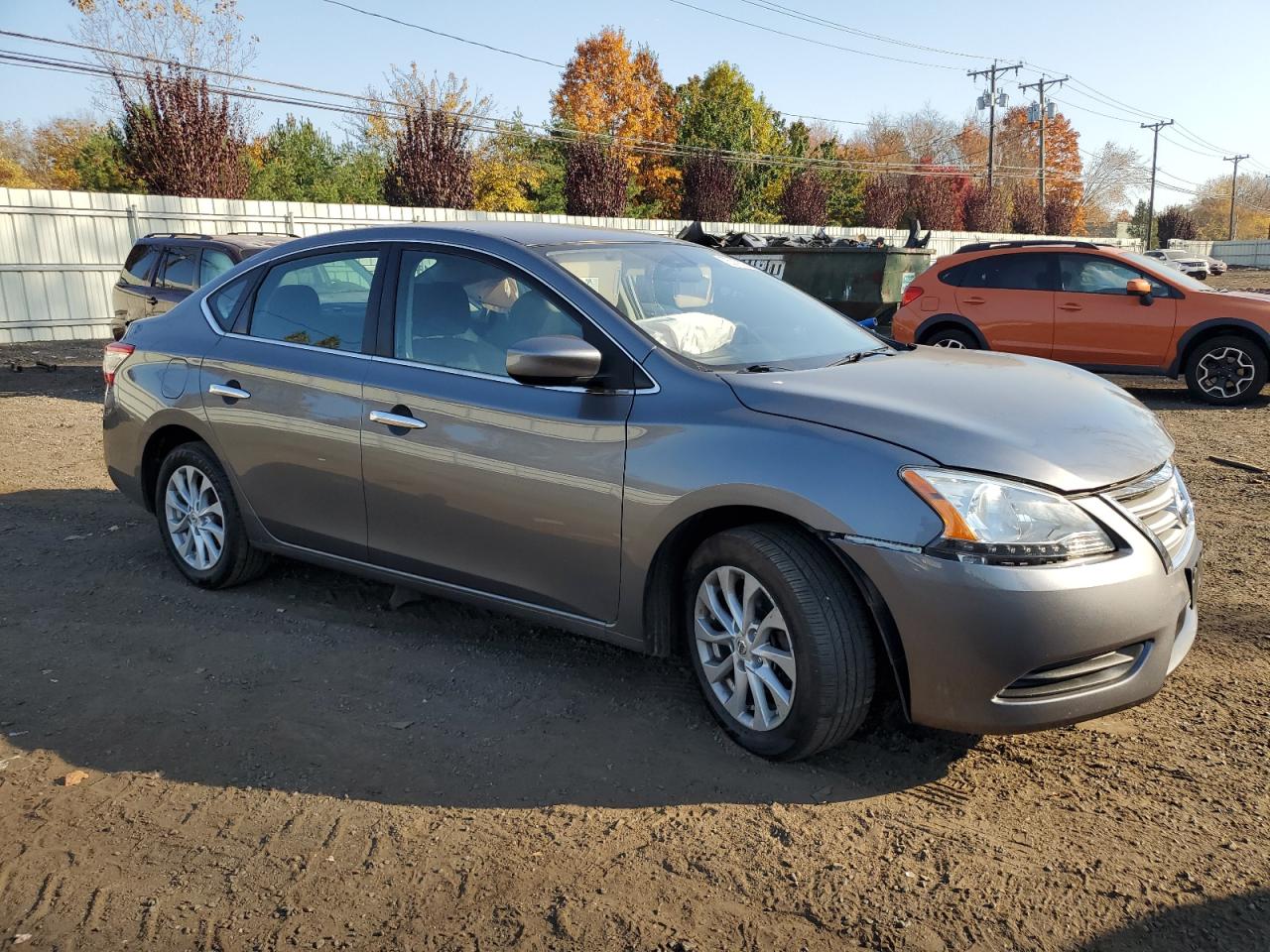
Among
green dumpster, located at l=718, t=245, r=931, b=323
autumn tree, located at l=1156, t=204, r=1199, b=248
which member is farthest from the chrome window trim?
autumn tree, located at l=1156, t=204, r=1199, b=248

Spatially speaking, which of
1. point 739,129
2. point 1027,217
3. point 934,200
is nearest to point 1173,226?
point 1027,217

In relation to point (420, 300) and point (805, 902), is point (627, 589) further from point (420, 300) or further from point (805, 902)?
point (420, 300)

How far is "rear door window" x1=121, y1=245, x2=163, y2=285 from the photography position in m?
12.0

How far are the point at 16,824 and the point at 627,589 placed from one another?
78.2 inches

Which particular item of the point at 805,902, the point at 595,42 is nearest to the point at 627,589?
the point at 805,902

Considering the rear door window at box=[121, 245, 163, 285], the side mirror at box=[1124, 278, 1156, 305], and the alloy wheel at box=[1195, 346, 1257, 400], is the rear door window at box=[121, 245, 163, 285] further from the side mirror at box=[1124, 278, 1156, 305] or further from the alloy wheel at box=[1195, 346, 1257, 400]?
the alloy wheel at box=[1195, 346, 1257, 400]

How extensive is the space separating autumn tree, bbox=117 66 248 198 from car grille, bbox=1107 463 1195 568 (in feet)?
79.3

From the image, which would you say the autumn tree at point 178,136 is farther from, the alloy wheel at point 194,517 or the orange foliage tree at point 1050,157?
the orange foliage tree at point 1050,157

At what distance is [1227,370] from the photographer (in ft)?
35.1

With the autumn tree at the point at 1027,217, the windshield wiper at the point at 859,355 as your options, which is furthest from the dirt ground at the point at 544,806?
the autumn tree at the point at 1027,217

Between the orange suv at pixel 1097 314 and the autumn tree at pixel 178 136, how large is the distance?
1822 cm

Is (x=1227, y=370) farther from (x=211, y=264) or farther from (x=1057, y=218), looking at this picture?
(x=1057, y=218)

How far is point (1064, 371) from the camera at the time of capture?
13.3ft

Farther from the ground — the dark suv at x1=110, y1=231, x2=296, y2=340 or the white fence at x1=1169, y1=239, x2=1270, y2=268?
the dark suv at x1=110, y1=231, x2=296, y2=340
